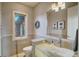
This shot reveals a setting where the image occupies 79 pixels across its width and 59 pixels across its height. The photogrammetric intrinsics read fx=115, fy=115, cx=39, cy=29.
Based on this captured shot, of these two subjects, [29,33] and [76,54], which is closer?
[76,54]

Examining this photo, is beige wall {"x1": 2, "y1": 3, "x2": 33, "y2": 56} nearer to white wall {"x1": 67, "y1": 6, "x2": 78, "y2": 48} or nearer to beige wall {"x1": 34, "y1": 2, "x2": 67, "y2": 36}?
beige wall {"x1": 34, "y1": 2, "x2": 67, "y2": 36}

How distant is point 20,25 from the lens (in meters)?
1.25

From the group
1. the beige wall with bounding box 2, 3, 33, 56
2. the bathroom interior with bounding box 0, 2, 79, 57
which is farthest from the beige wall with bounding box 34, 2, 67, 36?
the beige wall with bounding box 2, 3, 33, 56

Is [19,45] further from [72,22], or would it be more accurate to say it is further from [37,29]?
[72,22]

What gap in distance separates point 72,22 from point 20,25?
0.55 meters

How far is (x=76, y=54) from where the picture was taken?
3.63 feet

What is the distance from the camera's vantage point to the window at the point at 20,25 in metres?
1.22

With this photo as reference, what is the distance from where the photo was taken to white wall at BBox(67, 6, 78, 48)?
3.78ft

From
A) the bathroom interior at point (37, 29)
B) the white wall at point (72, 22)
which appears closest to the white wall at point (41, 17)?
the bathroom interior at point (37, 29)

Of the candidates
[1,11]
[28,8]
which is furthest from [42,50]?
[1,11]

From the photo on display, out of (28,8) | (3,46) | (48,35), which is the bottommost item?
(3,46)

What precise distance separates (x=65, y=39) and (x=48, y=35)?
0.18 metres

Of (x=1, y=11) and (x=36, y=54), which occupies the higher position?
(x=1, y=11)

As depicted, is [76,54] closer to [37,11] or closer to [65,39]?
[65,39]
